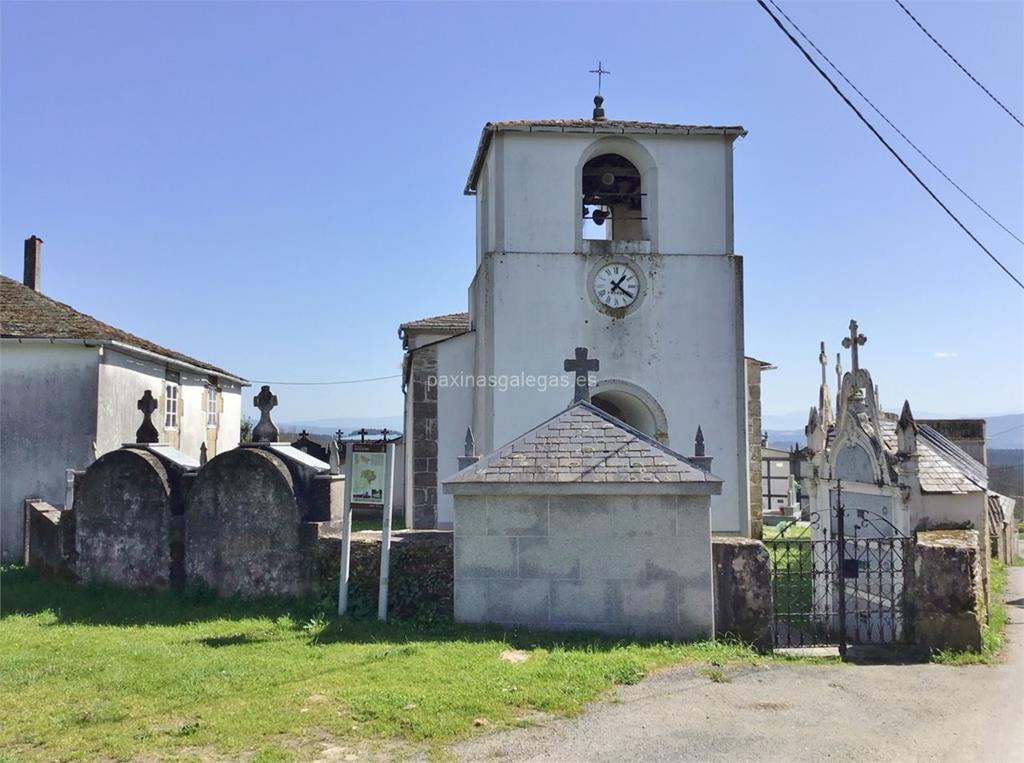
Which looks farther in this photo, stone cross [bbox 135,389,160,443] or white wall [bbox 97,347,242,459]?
white wall [bbox 97,347,242,459]

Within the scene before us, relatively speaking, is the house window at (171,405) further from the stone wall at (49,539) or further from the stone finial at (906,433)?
the stone finial at (906,433)

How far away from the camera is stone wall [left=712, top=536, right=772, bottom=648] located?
872 cm

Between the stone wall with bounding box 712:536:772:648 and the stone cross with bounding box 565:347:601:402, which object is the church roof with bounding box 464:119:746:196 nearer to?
the stone cross with bounding box 565:347:601:402

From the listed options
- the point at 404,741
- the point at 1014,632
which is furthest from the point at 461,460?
the point at 1014,632

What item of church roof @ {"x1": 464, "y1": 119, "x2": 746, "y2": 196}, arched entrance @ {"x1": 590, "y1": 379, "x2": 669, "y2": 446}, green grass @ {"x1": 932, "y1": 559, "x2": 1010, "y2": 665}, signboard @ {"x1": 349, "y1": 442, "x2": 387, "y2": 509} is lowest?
green grass @ {"x1": 932, "y1": 559, "x2": 1010, "y2": 665}

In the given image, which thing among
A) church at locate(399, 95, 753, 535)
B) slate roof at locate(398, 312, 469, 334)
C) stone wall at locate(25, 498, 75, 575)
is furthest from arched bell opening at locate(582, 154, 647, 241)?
stone wall at locate(25, 498, 75, 575)

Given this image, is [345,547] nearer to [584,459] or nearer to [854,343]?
[584,459]

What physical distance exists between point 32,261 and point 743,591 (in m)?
20.1

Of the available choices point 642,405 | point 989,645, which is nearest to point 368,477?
point 989,645

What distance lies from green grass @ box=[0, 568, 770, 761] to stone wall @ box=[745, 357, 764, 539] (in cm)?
935

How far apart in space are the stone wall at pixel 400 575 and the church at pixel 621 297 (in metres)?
6.23

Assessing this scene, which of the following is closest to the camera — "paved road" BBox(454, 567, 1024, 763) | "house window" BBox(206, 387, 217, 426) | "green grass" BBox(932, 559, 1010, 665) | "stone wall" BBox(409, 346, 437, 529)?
"paved road" BBox(454, 567, 1024, 763)

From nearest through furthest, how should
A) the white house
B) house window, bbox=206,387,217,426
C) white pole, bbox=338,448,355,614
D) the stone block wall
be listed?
the stone block wall
white pole, bbox=338,448,355,614
the white house
house window, bbox=206,387,217,426

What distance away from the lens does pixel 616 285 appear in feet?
53.8
